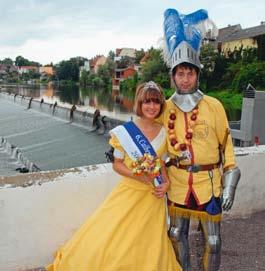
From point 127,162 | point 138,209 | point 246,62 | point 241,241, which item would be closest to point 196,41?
point 127,162

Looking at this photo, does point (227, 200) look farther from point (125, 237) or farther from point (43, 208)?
point (43, 208)

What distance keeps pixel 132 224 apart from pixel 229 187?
1.94ft

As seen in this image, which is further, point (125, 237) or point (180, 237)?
point (180, 237)

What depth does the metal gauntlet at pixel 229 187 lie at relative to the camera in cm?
223

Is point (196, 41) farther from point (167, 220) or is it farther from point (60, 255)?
point (60, 255)

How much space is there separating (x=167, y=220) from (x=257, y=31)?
5618 centimetres

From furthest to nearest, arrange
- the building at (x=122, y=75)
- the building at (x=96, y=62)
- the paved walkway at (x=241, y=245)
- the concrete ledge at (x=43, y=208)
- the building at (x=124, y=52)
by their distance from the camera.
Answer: the building at (x=96, y=62)
the building at (x=124, y=52)
the building at (x=122, y=75)
the paved walkway at (x=241, y=245)
the concrete ledge at (x=43, y=208)

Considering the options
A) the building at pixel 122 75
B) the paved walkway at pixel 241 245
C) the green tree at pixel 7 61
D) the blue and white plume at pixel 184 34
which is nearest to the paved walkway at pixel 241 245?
the paved walkway at pixel 241 245

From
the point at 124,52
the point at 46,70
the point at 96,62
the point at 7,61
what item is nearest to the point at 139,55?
the point at 124,52

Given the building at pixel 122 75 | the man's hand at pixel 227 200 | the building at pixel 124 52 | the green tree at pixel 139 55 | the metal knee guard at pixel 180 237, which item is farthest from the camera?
the building at pixel 124 52

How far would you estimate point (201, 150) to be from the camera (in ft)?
7.66

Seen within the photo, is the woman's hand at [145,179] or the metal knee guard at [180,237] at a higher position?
the woman's hand at [145,179]

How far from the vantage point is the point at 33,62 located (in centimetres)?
13938

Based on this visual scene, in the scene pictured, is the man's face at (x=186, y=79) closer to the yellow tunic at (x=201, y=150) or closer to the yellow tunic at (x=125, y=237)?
the yellow tunic at (x=201, y=150)
